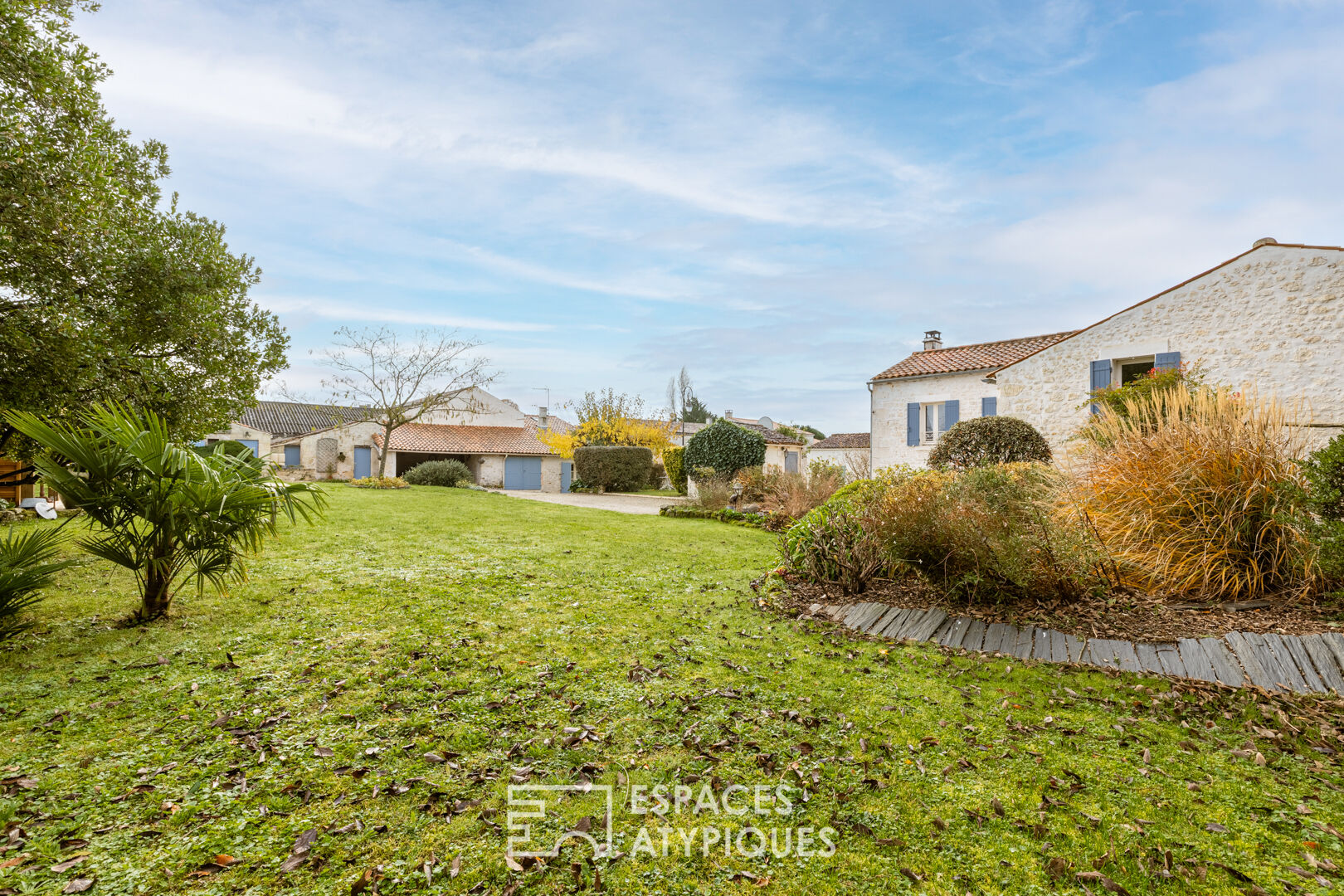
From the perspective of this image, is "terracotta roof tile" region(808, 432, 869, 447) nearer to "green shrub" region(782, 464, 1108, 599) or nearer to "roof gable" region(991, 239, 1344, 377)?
"roof gable" region(991, 239, 1344, 377)

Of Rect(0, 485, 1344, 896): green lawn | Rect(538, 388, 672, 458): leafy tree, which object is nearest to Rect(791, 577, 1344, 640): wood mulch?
Rect(0, 485, 1344, 896): green lawn

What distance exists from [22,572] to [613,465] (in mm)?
23327

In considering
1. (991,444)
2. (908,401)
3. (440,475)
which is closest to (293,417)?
(440,475)

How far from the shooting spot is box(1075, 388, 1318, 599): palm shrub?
4691 millimetres

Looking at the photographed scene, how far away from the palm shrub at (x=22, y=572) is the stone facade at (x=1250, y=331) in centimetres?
1390

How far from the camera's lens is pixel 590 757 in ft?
9.29

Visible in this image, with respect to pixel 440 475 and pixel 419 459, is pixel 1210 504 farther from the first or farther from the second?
pixel 419 459

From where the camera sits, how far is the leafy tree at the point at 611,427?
104ft

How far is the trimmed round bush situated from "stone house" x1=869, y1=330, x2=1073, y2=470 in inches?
134

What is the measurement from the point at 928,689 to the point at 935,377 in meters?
17.1

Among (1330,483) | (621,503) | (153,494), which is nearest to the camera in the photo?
(153,494)

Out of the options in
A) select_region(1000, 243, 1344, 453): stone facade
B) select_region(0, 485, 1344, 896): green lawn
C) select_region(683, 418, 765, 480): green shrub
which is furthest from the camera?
select_region(683, 418, 765, 480): green shrub

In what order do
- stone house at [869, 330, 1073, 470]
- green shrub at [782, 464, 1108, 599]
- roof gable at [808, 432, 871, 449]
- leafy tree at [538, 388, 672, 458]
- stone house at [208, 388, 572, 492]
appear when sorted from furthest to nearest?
roof gable at [808, 432, 871, 449] → leafy tree at [538, 388, 672, 458] → stone house at [208, 388, 572, 492] → stone house at [869, 330, 1073, 470] → green shrub at [782, 464, 1108, 599]

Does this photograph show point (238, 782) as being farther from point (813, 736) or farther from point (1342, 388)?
point (1342, 388)
